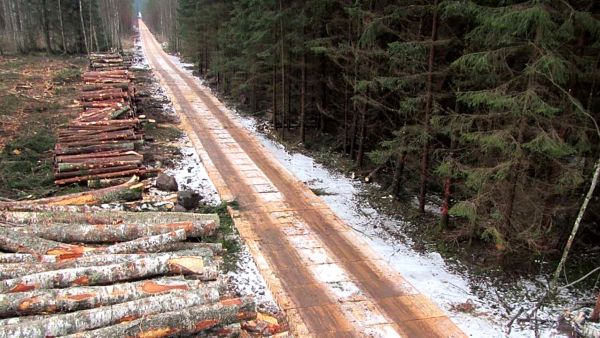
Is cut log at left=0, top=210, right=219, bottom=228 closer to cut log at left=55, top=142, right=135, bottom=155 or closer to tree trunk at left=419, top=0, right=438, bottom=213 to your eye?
cut log at left=55, top=142, right=135, bottom=155

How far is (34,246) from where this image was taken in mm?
10008

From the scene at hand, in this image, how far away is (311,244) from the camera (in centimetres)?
1365

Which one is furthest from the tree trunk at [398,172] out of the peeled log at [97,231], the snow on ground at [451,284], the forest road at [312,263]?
the peeled log at [97,231]

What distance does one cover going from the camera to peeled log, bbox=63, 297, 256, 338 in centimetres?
740

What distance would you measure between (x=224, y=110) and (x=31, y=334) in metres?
26.2

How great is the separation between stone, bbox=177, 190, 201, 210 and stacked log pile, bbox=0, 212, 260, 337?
11.2 ft

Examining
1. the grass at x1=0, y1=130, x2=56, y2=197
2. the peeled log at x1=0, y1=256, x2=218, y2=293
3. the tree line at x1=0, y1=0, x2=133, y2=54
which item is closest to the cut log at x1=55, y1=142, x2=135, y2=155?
the grass at x1=0, y1=130, x2=56, y2=197

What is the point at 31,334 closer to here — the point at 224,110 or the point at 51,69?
the point at 224,110

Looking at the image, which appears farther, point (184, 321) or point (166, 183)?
point (166, 183)

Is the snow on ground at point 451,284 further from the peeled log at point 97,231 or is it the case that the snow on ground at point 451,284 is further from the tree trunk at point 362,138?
the peeled log at point 97,231

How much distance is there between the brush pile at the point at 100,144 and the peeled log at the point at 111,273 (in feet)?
25.9

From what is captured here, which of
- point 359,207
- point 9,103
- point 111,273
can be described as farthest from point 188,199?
point 9,103

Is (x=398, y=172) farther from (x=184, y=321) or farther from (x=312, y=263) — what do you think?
(x=184, y=321)

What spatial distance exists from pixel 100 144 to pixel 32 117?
962 cm
